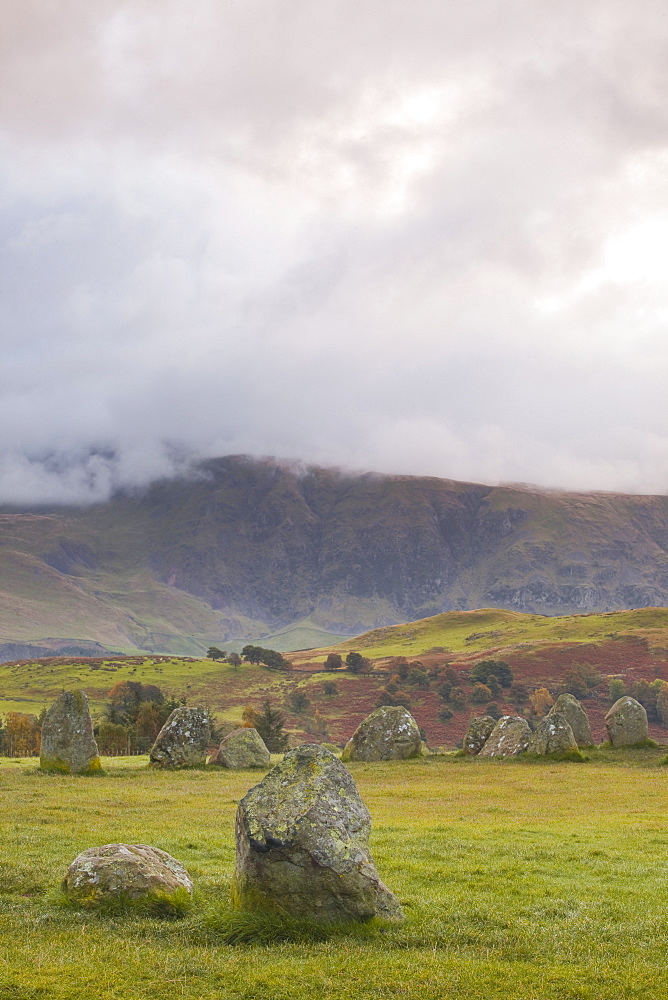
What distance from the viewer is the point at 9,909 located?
14.3m

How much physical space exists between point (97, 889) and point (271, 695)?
13521 cm

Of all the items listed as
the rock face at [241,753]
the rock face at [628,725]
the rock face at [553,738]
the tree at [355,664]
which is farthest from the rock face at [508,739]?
the tree at [355,664]

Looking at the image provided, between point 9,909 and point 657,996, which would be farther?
point 9,909

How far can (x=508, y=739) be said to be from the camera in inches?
2010

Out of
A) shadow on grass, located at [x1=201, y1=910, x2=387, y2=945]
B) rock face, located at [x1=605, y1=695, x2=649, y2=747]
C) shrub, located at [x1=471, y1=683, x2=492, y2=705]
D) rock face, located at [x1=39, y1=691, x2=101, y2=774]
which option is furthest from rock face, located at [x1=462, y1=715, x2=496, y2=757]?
shrub, located at [x1=471, y1=683, x2=492, y2=705]

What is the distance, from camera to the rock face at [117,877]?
46.9 feet

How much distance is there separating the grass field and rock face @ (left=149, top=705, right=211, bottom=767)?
15885mm

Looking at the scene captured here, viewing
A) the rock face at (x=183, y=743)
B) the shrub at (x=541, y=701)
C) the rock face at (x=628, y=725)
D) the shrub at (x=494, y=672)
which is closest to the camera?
the rock face at (x=183, y=743)

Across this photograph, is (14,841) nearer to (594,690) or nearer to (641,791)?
(641,791)

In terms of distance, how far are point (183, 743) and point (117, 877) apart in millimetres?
33273

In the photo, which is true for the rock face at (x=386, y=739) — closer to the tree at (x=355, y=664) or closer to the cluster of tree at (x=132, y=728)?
the cluster of tree at (x=132, y=728)

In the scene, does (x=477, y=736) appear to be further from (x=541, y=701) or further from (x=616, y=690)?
(x=616, y=690)

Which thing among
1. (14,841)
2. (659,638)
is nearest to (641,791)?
(14,841)

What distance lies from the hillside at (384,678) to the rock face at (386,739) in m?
57.1
